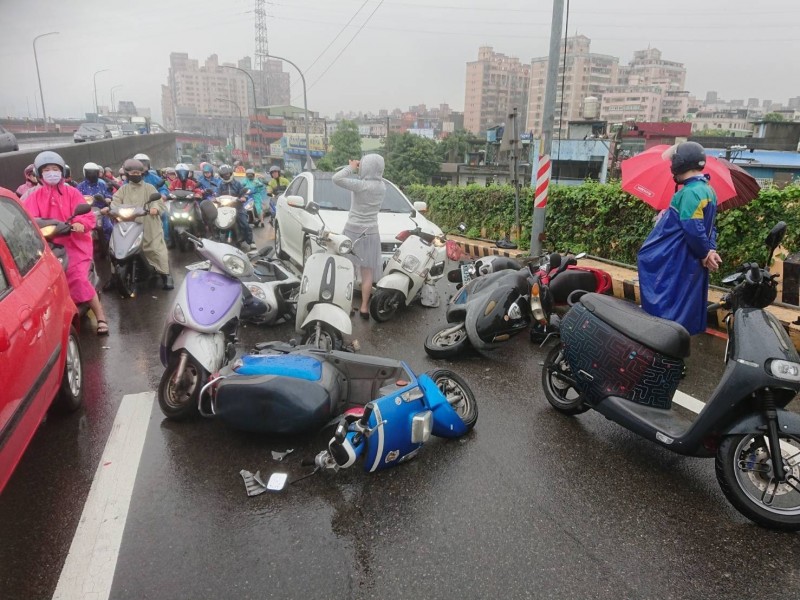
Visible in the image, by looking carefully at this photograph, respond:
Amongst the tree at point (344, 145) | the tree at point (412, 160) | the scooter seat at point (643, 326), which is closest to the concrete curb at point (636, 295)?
the scooter seat at point (643, 326)

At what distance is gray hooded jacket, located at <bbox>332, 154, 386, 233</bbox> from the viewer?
6.20 m

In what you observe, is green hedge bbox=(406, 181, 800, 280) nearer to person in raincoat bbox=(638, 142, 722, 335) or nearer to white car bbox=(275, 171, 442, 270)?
white car bbox=(275, 171, 442, 270)

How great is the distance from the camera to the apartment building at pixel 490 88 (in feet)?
457

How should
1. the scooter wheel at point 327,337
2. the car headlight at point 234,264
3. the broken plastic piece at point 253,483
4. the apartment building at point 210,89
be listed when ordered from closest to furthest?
the broken plastic piece at point 253,483
the car headlight at point 234,264
the scooter wheel at point 327,337
the apartment building at point 210,89

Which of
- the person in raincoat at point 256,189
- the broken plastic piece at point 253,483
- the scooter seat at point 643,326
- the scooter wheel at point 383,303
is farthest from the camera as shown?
the person in raincoat at point 256,189

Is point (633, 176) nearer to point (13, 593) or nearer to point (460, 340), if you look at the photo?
point (460, 340)

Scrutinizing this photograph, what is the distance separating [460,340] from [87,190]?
6.62 meters

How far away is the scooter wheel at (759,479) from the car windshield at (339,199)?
6506 millimetres

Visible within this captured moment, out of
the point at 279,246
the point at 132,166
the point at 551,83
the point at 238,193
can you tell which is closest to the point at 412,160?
the point at 238,193

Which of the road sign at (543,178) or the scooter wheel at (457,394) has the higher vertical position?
the road sign at (543,178)

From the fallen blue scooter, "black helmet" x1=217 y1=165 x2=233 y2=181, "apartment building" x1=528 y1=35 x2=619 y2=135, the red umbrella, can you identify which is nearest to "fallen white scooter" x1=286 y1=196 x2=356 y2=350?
the fallen blue scooter

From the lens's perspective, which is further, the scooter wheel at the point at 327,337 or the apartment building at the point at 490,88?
the apartment building at the point at 490,88

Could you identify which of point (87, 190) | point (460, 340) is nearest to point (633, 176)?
point (460, 340)

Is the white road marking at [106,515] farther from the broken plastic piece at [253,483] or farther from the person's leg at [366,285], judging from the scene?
the person's leg at [366,285]
